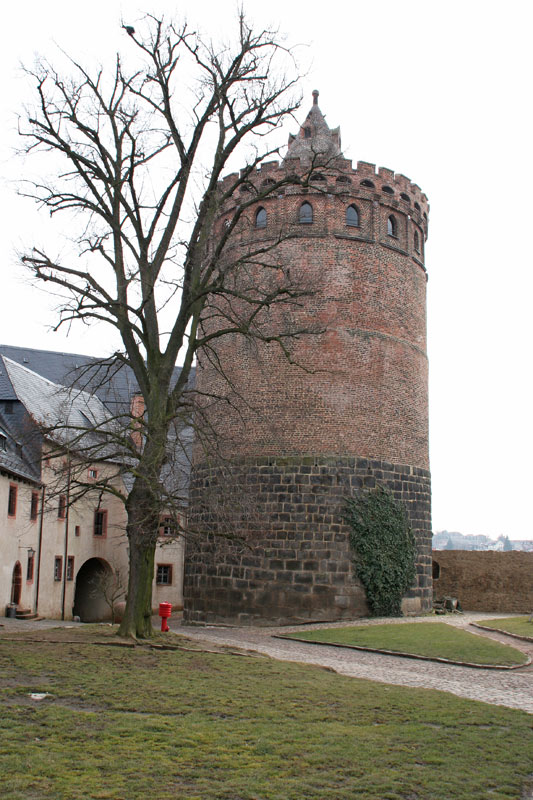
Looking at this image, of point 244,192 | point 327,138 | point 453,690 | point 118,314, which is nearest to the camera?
point 453,690

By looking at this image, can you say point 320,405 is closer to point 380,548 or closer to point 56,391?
point 380,548

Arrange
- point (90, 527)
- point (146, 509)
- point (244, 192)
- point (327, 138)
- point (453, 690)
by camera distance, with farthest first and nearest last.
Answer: point (90, 527), point (327, 138), point (244, 192), point (146, 509), point (453, 690)

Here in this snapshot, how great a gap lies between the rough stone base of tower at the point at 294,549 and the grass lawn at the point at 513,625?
237 centimetres

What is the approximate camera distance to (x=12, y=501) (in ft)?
80.5

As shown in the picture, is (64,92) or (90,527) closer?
(64,92)

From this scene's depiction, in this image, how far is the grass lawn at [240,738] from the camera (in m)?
6.51

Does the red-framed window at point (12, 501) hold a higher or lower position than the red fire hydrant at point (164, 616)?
higher

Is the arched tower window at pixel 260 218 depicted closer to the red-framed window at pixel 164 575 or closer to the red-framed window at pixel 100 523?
the red-framed window at pixel 100 523

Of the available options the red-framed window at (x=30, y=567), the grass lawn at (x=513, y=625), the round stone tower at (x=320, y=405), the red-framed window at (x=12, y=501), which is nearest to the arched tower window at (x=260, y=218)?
the round stone tower at (x=320, y=405)

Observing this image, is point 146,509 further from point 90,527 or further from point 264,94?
point 90,527

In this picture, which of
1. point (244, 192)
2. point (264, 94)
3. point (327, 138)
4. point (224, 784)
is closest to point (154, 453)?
point (264, 94)

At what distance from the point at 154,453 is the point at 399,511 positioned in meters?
10.3

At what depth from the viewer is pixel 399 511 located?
2372cm

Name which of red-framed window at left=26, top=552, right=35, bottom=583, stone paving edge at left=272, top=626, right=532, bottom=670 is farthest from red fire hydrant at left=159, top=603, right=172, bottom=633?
red-framed window at left=26, top=552, right=35, bottom=583
